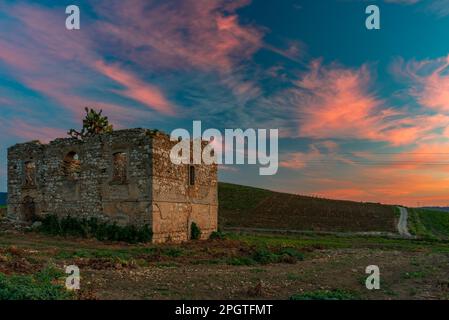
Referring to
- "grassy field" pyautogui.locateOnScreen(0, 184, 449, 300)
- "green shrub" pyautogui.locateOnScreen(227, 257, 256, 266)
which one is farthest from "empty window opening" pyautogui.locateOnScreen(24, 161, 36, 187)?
"green shrub" pyautogui.locateOnScreen(227, 257, 256, 266)

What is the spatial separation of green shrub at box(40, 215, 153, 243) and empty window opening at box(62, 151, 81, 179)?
2677mm

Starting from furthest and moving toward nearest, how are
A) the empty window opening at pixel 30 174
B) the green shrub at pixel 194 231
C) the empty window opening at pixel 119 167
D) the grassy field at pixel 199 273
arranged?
the empty window opening at pixel 30 174 → the green shrub at pixel 194 231 → the empty window opening at pixel 119 167 → the grassy field at pixel 199 273

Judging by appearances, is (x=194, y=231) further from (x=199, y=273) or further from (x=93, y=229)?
(x=199, y=273)

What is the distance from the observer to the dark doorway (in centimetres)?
2552

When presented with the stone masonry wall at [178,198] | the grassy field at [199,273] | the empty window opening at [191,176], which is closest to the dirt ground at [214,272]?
the grassy field at [199,273]

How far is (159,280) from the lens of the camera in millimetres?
11227

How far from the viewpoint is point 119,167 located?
71.8ft

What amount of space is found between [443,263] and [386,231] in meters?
24.2

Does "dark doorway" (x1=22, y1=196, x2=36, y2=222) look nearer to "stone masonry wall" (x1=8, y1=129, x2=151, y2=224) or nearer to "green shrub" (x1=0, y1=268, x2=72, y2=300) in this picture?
"stone masonry wall" (x1=8, y1=129, x2=151, y2=224)

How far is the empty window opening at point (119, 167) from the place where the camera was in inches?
848

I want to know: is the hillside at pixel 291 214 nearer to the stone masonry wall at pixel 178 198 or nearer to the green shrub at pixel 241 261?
the stone masonry wall at pixel 178 198

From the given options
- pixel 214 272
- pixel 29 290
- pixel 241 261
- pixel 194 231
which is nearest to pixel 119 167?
pixel 194 231
